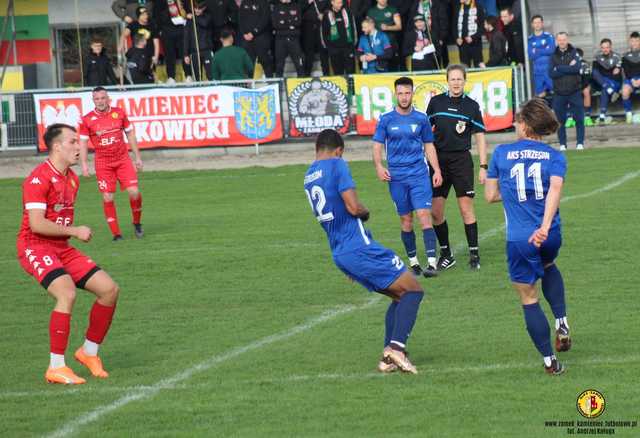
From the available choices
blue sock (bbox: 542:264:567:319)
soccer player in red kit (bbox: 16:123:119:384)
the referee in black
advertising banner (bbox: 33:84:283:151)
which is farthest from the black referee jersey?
advertising banner (bbox: 33:84:283:151)

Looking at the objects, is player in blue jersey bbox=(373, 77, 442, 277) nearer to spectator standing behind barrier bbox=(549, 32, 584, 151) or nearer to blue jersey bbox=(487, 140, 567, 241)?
blue jersey bbox=(487, 140, 567, 241)

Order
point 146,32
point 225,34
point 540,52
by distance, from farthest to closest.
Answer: point 146,32 → point 225,34 → point 540,52

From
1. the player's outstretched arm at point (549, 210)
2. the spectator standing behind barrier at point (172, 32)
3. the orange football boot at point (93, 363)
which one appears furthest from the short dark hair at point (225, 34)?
the player's outstretched arm at point (549, 210)

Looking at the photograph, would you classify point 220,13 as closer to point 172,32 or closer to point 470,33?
point 172,32

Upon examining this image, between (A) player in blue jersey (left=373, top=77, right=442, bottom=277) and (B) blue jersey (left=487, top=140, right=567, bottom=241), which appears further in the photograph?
(A) player in blue jersey (left=373, top=77, right=442, bottom=277)

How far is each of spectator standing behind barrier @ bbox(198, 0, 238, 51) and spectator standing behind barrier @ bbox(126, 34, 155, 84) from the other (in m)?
1.66

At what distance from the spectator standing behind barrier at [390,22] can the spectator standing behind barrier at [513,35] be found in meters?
2.35

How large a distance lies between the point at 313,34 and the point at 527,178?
20213 mm

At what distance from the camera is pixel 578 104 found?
24406mm

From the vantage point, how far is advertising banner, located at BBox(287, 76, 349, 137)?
25625 millimetres

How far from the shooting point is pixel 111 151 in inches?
672

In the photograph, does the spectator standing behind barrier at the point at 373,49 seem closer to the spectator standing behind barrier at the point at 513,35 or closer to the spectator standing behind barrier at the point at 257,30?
the spectator standing behind barrier at the point at 257,30

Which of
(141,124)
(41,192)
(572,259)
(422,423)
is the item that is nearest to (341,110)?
(141,124)

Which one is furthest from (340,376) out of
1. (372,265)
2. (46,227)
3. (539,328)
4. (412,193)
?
(412,193)
